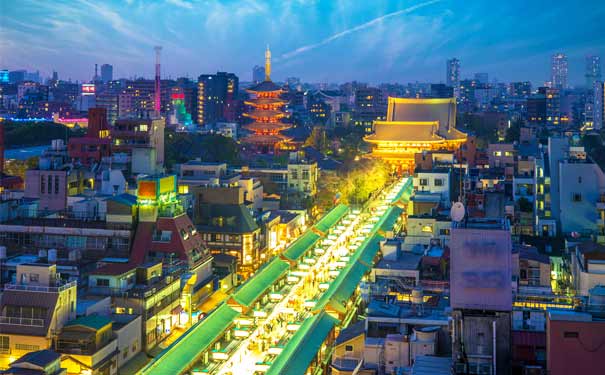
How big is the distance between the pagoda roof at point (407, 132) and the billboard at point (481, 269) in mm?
26414

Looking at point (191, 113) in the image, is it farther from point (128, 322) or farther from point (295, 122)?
point (128, 322)

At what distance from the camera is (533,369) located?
277 inches

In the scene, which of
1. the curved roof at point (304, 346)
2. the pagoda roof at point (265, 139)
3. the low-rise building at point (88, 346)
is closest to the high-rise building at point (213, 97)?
the pagoda roof at point (265, 139)

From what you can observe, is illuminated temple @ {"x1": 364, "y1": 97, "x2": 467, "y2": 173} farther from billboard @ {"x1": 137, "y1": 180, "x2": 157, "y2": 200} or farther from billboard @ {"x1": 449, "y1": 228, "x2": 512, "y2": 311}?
billboard @ {"x1": 449, "y1": 228, "x2": 512, "y2": 311}

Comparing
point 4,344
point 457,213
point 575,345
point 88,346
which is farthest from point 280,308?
point 575,345

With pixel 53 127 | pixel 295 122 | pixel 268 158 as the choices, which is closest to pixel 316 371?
pixel 268 158

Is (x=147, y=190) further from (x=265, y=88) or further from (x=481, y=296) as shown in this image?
(x=265, y=88)

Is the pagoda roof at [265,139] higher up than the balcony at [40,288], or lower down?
higher up

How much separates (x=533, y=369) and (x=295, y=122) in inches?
1869

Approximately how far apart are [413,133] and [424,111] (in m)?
2.59

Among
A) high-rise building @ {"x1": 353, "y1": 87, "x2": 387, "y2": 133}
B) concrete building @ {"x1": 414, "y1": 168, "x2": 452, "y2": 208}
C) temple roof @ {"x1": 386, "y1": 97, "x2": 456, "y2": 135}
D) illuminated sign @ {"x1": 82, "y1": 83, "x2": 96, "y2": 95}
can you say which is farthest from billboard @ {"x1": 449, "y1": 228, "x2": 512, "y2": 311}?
illuminated sign @ {"x1": 82, "y1": 83, "x2": 96, "y2": 95}

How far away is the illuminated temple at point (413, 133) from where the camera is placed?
1315 inches

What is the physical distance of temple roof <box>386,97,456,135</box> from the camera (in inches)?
1411

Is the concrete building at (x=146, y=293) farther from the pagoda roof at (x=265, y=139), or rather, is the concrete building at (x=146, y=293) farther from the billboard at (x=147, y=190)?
the pagoda roof at (x=265, y=139)
